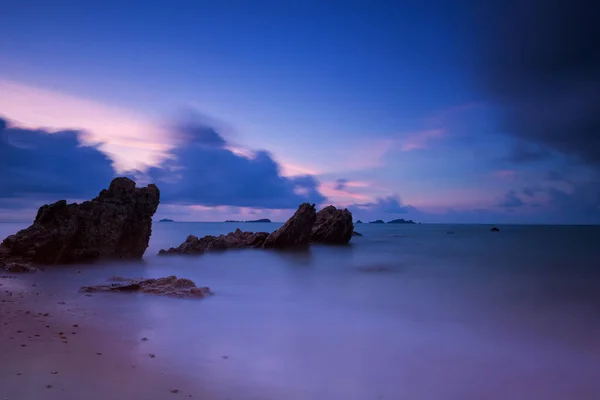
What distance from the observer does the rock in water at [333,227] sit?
48625mm

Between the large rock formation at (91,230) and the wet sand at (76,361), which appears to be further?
the large rock formation at (91,230)

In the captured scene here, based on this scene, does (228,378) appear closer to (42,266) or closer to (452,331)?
(452,331)

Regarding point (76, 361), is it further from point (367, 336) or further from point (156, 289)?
point (156, 289)

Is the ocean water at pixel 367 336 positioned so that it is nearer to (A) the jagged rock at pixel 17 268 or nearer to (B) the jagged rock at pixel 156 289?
(B) the jagged rock at pixel 156 289

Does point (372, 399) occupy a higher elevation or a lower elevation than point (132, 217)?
lower

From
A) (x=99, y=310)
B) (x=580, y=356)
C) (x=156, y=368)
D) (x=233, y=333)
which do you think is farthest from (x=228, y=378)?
(x=580, y=356)

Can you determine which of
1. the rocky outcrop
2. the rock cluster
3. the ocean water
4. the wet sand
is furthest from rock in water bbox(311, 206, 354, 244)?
the wet sand

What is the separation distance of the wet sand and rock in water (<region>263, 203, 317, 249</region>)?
29.1m

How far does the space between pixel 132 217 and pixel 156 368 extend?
1846 cm

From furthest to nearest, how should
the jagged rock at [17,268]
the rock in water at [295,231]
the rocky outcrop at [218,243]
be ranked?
the rock in water at [295,231]
the rocky outcrop at [218,243]
the jagged rock at [17,268]

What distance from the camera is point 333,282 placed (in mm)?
18703

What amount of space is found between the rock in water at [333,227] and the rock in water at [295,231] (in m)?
7.12

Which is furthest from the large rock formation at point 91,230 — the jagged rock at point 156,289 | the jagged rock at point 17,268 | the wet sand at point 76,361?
the wet sand at point 76,361

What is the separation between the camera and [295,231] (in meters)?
39.7
